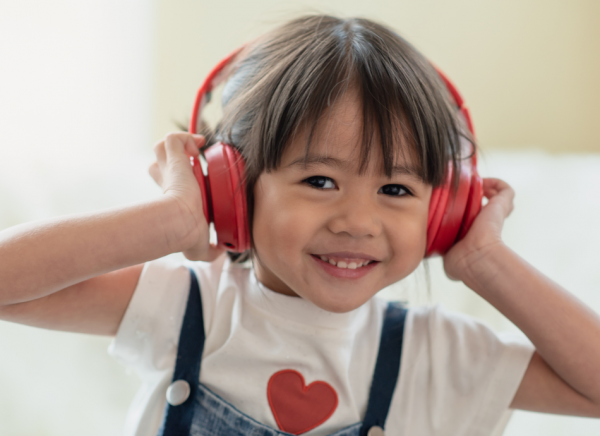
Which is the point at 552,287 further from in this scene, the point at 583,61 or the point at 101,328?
the point at 583,61

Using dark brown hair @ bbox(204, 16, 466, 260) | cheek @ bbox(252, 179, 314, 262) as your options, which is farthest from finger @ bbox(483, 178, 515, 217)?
cheek @ bbox(252, 179, 314, 262)

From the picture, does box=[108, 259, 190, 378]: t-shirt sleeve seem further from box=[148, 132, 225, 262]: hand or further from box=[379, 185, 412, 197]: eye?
box=[379, 185, 412, 197]: eye

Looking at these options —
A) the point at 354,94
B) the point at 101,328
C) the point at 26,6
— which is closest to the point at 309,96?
the point at 354,94

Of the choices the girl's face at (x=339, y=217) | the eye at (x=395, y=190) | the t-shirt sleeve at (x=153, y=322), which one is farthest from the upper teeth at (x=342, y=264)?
the t-shirt sleeve at (x=153, y=322)

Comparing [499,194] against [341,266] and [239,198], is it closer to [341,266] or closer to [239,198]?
[341,266]

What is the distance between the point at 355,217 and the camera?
67cm

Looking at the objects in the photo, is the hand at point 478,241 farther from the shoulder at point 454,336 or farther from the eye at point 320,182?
the eye at point 320,182

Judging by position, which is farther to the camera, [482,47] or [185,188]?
[482,47]

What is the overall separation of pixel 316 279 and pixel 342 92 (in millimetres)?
242

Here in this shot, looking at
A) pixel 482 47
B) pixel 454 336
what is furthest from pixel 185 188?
pixel 482 47

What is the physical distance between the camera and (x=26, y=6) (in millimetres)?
1396

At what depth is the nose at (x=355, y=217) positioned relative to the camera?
674mm

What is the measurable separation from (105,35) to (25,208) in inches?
29.1

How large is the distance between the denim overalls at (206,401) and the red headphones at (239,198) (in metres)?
0.15
